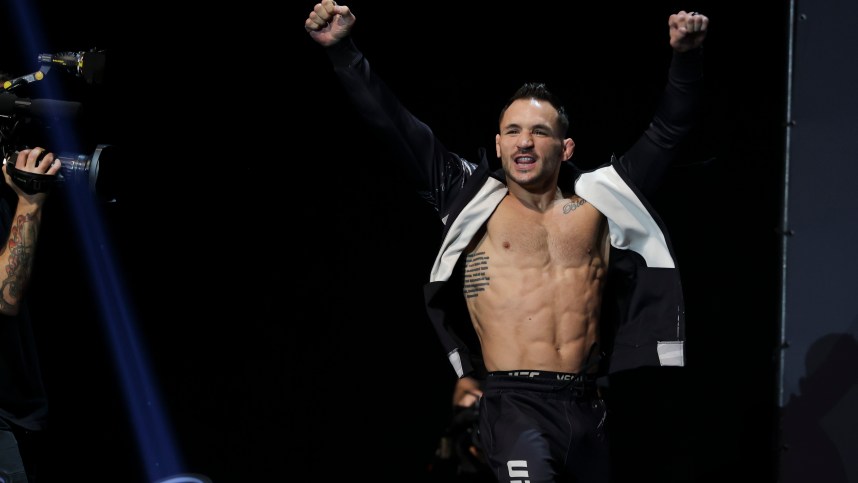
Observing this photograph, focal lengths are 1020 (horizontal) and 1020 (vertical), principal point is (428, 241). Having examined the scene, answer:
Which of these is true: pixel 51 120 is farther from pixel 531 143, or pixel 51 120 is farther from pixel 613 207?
pixel 613 207

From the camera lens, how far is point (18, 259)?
2855 mm

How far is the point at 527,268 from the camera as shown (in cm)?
309

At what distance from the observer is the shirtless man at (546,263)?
9.83ft

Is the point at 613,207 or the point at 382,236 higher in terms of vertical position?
the point at 613,207

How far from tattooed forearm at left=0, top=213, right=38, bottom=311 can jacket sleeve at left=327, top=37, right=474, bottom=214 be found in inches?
39.1

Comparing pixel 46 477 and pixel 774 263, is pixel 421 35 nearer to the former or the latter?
pixel 774 263

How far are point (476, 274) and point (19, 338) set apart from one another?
1356 millimetres

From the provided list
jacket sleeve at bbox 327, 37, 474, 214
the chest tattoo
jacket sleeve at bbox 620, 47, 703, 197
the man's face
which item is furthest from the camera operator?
jacket sleeve at bbox 620, 47, 703, 197

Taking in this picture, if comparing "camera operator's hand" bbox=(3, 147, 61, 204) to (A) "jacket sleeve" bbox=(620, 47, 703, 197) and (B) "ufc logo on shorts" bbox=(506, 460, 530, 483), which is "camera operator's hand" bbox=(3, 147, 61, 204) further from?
(A) "jacket sleeve" bbox=(620, 47, 703, 197)

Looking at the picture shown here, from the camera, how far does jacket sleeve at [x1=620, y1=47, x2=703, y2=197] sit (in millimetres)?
2939

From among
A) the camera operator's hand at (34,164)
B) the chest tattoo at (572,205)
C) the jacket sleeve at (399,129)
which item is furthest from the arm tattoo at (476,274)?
the camera operator's hand at (34,164)

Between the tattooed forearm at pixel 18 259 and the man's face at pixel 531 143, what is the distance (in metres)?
1.40

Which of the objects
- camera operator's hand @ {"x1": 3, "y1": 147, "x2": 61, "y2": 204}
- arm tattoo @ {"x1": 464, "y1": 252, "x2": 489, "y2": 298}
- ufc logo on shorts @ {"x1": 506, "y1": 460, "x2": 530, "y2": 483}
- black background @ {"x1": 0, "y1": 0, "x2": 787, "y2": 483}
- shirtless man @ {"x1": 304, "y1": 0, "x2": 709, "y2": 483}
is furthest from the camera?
black background @ {"x1": 0, "y1": 0, "x2": 787, "y2": 483}

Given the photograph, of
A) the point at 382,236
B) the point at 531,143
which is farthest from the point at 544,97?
the point at 382,236
